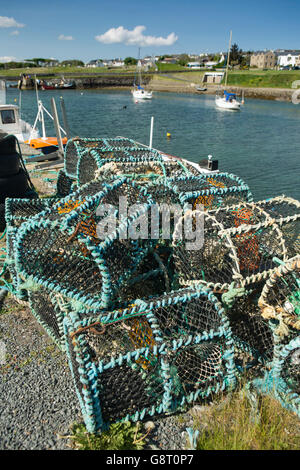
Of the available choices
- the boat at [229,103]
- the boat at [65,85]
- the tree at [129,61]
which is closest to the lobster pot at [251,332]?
the boat at [229,103]

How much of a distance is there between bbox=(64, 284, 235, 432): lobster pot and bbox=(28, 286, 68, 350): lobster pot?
1.34ft

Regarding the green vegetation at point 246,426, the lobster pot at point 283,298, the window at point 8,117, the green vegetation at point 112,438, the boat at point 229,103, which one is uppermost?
the boat at point 229,103

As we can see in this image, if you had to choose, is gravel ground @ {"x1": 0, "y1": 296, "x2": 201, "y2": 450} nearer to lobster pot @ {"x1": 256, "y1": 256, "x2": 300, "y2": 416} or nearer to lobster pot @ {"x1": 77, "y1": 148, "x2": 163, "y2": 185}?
lobster pot @ {"x1": 256, "y1": 256, "x2": 300, "y2": 416}

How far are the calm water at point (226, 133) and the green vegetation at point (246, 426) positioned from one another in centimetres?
1086

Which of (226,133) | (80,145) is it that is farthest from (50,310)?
(226,133)

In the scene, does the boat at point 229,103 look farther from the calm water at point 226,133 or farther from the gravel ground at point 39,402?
the gravel ground at point 39,402

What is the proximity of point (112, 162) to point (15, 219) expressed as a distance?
146cm

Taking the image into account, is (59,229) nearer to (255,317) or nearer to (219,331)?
(219,331)

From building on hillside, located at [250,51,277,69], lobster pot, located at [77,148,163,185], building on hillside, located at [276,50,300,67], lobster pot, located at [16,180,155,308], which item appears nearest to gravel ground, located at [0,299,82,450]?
lobster pot, located at [16,180,155,308]

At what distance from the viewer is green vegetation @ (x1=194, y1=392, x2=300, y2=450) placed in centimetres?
221

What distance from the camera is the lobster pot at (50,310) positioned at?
290 cm


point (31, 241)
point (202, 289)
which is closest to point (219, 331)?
point (202, 289)

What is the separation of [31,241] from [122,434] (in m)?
1.63

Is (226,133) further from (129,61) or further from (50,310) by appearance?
(129,61)
